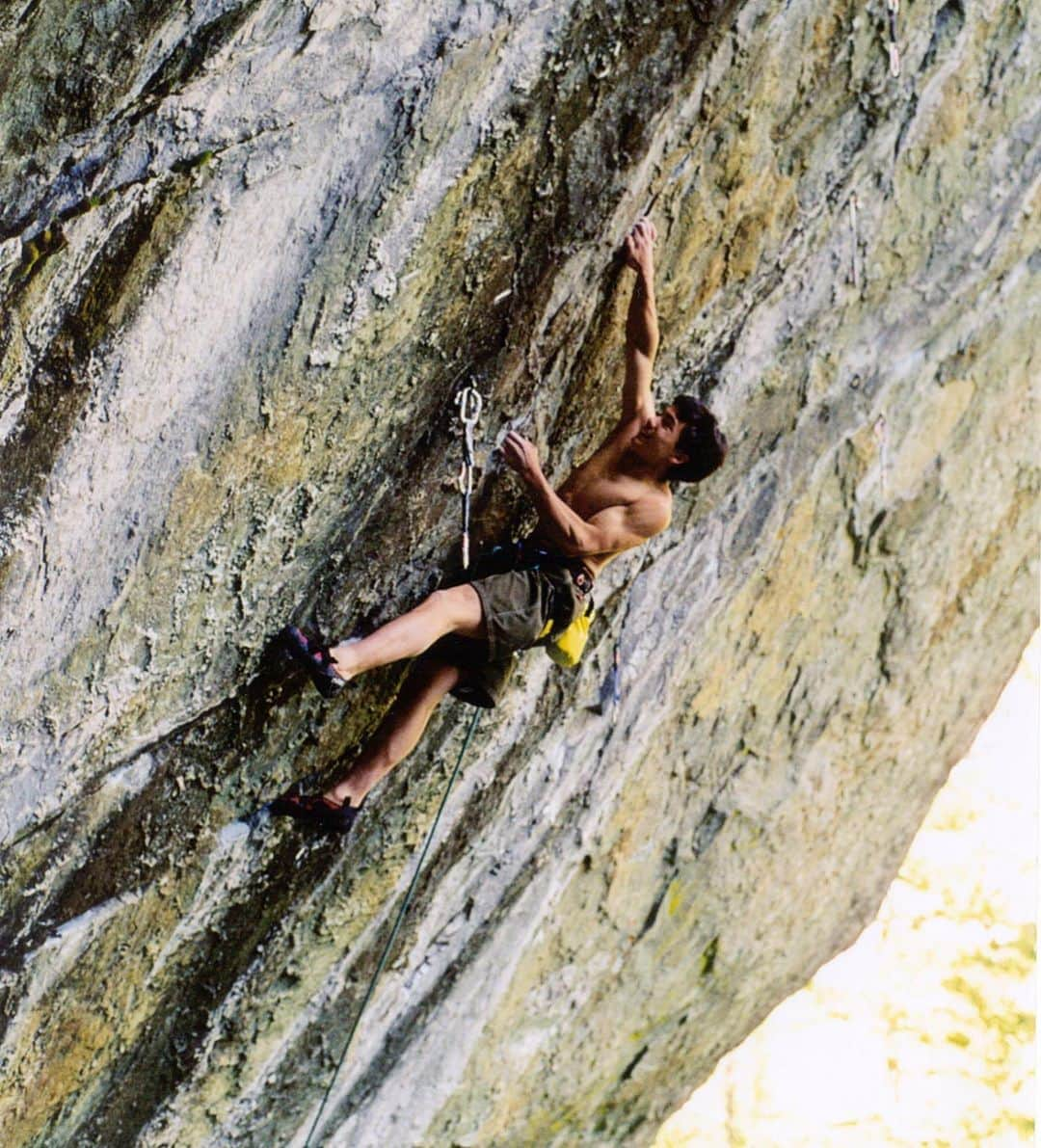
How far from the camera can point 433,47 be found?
4.34 m

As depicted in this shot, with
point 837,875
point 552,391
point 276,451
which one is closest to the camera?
point 276,451

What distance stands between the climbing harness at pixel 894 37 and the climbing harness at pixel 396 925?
3.28m

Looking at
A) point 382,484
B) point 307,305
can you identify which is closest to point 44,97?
point 307,305

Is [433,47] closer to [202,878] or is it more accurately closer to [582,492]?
[582,492]

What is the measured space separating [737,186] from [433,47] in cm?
141

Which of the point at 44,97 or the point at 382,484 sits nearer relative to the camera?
the point at 44,97

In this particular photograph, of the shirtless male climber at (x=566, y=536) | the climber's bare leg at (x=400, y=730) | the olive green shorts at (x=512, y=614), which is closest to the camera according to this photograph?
the shirtless male climber at (x=566, y=536)

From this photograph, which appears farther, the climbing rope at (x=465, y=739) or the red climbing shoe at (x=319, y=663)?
the climbing rope at (x=465, y=739)

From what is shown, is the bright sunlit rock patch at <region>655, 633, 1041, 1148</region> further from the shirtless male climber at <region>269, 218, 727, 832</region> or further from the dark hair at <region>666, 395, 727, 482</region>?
the dark hair at <region>666, 395, 727, 482</region>

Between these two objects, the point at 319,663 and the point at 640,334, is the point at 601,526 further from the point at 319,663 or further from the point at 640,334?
the point at 319,663

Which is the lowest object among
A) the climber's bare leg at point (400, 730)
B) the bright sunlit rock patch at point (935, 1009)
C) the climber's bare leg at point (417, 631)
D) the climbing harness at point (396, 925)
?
the bright sunlit rock patch at point (935, 1009)

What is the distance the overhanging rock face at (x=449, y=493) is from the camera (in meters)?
4.23

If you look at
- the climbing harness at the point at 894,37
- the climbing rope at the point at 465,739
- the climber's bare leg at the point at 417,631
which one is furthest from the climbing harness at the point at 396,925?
the climbing harness at the point at 894,37

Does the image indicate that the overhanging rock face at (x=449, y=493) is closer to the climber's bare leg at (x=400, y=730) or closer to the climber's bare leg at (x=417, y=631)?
the climber's bare leg at (x=400, y=730)
